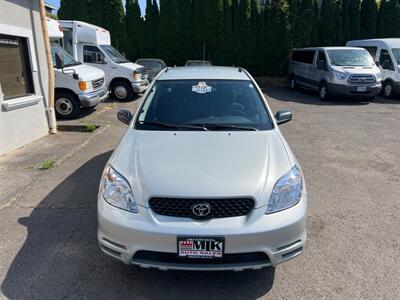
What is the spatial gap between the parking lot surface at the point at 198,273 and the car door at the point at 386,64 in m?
8.29

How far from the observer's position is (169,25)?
18828 millimetres

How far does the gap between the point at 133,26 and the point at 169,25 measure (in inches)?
77.1

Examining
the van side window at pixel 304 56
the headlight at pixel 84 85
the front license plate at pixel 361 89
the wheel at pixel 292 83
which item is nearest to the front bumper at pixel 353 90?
the front license plate at pixel 361 89

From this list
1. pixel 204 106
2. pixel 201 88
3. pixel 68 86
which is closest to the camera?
pixel 204 106

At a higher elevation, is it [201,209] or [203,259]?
[201,209]

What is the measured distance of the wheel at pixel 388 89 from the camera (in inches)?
543


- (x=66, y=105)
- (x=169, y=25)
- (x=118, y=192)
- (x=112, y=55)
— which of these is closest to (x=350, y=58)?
(x=112, y=55)

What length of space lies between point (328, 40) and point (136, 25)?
1069 cm

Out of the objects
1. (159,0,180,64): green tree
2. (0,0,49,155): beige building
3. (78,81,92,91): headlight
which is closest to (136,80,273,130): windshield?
(0,0,49,155): beige building

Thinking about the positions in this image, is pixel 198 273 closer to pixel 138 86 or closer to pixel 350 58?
pixel 138 86

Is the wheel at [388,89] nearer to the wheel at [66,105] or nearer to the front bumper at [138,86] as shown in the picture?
the front bumper at [138,86]

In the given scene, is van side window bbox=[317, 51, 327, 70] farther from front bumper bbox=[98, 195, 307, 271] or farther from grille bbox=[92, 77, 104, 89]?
front bumper bbox=[98, 195, 307, 271]

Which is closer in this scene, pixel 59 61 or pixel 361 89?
pixel 59 61

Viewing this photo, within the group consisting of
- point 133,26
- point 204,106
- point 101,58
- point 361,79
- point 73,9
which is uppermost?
point 73,9
